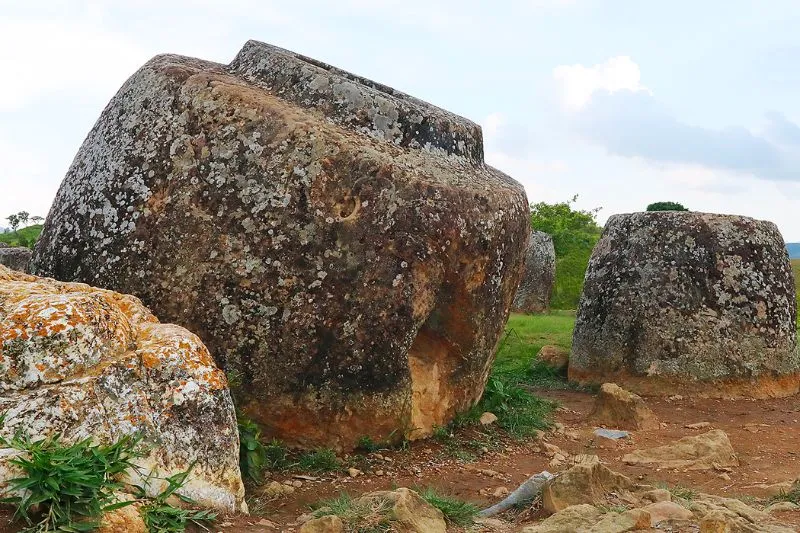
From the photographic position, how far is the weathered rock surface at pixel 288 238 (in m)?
6.02

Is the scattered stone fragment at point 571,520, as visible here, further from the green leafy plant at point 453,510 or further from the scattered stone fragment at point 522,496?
the scattered stone fragment at point 522,496

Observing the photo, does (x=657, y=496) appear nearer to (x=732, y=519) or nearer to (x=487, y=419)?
(x=732, y=519)

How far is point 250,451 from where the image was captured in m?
5.42

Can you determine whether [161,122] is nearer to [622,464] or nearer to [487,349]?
[487,349]

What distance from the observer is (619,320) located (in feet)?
34.2

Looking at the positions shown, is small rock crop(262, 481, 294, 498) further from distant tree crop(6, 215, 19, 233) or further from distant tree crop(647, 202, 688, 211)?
distant tree crop(6, 215, 19, 233)

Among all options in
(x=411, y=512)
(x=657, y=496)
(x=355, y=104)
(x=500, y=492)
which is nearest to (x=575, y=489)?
(x=657, y=496)

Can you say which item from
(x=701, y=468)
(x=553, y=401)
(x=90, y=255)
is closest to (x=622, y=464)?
(x=701, y=468)

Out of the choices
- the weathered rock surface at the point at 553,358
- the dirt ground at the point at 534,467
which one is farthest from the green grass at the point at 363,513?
the weathered rock surface at the point at 553,358

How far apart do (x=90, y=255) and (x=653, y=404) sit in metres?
6.21

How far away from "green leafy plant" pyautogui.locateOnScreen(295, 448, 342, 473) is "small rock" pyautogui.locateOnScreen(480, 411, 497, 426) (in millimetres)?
1748

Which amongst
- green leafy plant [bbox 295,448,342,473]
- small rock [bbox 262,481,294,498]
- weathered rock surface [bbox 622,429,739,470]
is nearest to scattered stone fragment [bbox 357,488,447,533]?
small rock [bbox 262,481,294,498]

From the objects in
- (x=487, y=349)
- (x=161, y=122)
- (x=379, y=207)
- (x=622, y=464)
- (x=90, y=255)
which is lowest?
(x=622, y=464)

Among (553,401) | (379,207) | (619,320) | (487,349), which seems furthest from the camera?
(619,320)
